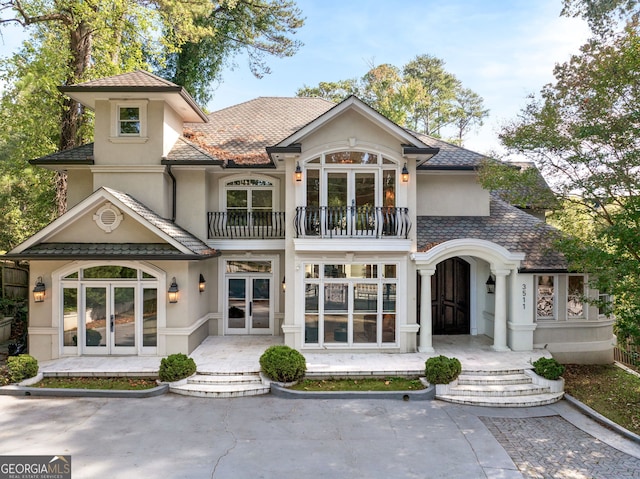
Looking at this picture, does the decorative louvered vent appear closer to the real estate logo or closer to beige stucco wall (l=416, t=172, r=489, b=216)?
the real estate logo

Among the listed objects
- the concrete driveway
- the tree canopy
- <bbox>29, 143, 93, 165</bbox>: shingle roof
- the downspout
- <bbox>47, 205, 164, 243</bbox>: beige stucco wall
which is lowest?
the concrete driveway

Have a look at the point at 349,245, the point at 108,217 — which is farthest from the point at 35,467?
the point at 349,245

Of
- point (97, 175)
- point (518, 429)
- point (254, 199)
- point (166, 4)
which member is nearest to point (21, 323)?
point (97, 175)

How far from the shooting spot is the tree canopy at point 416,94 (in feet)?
75.1

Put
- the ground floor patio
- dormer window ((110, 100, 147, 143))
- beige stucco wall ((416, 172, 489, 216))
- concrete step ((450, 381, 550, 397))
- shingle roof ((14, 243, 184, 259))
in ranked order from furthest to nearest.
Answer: beige stucco wall ((416, 172, 489, 216)), dormer window ((110, 100, 147, 143)), shingle roof ((14, 243, 184, 259)), the ground floor patio, concrete step ((450, 381, 550, 397))

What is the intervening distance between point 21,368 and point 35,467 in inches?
153

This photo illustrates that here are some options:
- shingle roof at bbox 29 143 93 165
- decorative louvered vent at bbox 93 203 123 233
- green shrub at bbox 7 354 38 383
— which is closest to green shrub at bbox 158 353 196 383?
green shrub at bbox 7 354 38 383

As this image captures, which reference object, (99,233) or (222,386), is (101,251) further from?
(222,386)

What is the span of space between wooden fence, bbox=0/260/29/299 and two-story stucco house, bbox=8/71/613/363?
5.76 metres

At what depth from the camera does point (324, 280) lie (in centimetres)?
1088

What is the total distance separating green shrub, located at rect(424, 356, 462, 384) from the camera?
8.61m

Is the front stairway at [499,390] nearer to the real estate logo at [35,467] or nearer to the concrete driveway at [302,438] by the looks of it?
the concrete driveway at [302,438]

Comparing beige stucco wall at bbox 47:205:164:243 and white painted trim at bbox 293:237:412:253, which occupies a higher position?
beige stucco wall at bbox 47:205:164:243

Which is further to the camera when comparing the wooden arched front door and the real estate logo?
the wooden arched front door
